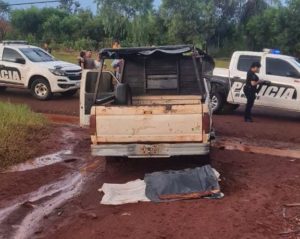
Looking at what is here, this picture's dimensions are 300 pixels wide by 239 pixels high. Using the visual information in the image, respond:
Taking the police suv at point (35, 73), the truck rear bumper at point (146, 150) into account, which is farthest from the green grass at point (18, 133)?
the police suv at point (35, 73)

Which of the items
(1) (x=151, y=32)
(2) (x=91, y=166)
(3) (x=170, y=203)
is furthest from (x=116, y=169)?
(1) (x=151, y=32)

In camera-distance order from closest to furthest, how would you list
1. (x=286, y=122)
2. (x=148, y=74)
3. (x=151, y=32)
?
(x=148, y=74) → (x=286, y=122) → (x=151, y=32)

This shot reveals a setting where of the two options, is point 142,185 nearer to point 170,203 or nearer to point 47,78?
point 170,203

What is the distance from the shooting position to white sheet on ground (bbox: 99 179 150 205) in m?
6.90

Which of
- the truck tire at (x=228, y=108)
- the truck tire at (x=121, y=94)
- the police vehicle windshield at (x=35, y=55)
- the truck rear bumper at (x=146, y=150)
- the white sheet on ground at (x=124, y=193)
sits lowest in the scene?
the truck tire at (x=228, y=108)

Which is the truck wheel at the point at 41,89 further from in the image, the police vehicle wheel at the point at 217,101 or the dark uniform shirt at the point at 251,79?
the dark uniform shirt at the point at 251,79

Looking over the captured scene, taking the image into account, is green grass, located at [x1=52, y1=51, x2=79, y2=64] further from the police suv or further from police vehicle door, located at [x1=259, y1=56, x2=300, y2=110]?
police vehicle door, located at [x1=259, y1=56, x2=300, y2=110]

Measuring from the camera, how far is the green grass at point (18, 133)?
30.9 ft

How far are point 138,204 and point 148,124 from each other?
149 centimetres

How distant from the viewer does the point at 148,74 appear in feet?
34.9

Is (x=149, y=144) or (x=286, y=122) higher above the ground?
(x=149, y=144)

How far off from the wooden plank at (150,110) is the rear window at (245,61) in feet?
22.2

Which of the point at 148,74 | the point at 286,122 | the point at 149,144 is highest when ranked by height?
the point at 148,74

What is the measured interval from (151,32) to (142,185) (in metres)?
38.5
